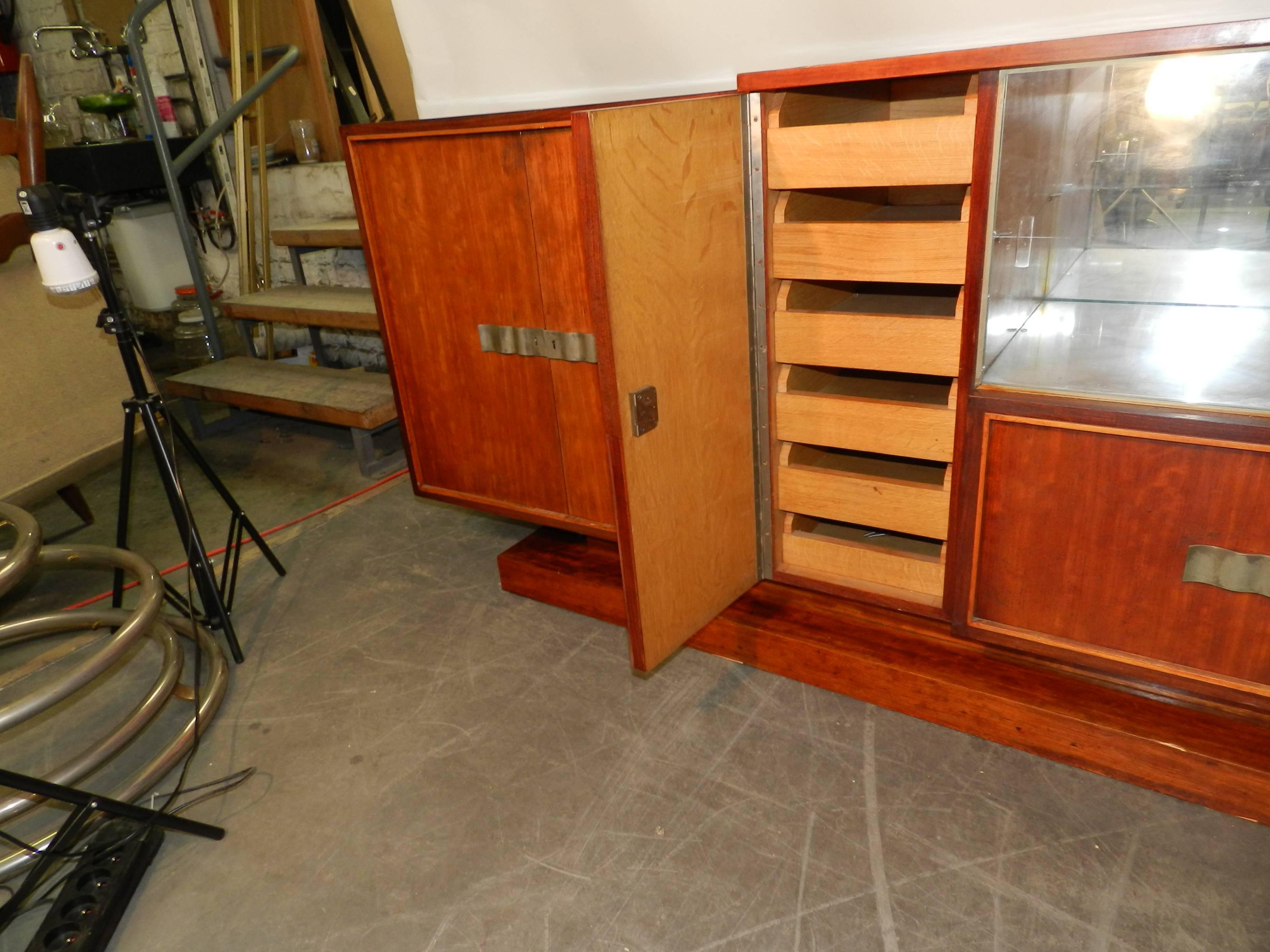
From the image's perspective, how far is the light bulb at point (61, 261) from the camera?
176 centimetres

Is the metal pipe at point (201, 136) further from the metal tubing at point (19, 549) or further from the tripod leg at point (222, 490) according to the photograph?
the metal tubing at point (19, 549)

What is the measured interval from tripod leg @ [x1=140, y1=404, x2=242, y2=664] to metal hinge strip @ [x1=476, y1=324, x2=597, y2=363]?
31.0 inches

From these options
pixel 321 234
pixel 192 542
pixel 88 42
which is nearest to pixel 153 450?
pixel 192 542

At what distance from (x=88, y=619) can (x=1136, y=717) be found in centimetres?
215

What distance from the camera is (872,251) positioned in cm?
164

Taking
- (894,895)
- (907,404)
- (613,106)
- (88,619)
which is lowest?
(894,895)

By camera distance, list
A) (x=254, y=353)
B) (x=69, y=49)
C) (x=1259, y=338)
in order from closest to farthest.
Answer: (x=1259, y=338) → (x=254, y=353) → (x=69, y=49)

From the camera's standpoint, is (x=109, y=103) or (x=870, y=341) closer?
(x=870, y=341)

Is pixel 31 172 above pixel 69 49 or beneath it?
beneath

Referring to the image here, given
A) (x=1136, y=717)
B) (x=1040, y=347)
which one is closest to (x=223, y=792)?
(x=1136, y=717)

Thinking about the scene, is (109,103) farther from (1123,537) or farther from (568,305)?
(1123,537)

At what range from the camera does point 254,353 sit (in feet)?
13.1

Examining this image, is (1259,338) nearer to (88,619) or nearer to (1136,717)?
(1136,717)

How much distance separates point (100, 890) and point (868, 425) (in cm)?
166
